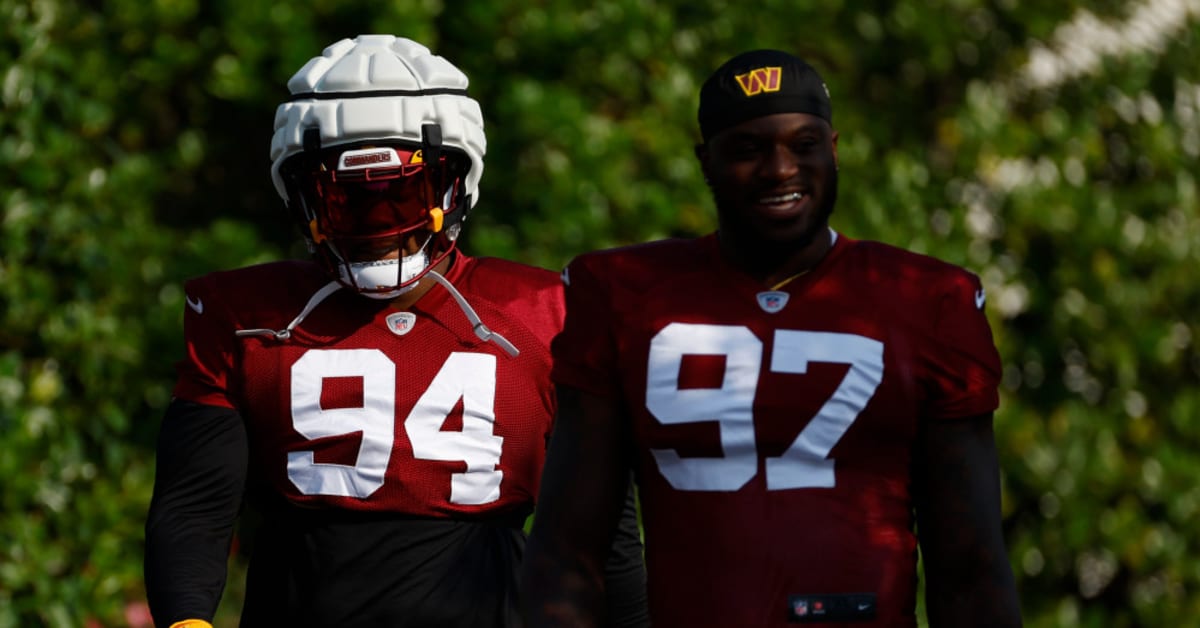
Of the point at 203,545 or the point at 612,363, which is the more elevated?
the point at 612,363

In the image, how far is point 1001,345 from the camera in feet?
24.8

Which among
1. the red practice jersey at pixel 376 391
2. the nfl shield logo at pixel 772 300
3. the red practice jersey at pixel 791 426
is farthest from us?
the red practice jersey at pixel 376 391

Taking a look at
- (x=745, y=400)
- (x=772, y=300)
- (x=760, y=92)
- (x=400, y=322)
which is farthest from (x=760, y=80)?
(x=400, y=322)

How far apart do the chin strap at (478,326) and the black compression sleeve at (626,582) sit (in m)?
0.48

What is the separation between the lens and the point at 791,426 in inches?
142

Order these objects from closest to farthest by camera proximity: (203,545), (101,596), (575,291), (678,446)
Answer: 1. (678,446)
2. (575,291)
3. (203,545)
4. (101,596)

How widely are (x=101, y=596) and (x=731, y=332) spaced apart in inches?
130

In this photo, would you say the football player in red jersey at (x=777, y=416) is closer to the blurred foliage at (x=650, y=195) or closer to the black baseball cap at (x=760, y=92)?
the black baseball cap at (x=760, y=92)

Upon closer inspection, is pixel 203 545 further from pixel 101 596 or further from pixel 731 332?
pixel 101 596

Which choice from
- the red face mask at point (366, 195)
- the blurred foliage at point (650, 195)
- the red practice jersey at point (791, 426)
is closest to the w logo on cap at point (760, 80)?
the red practice jersey at point (791, 426)

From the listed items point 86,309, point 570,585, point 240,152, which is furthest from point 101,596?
point 570,585

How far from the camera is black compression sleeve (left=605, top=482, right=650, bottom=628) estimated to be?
452 centimetres

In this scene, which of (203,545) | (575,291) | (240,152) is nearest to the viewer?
(575,291)

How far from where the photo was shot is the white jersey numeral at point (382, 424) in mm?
A: 4395
